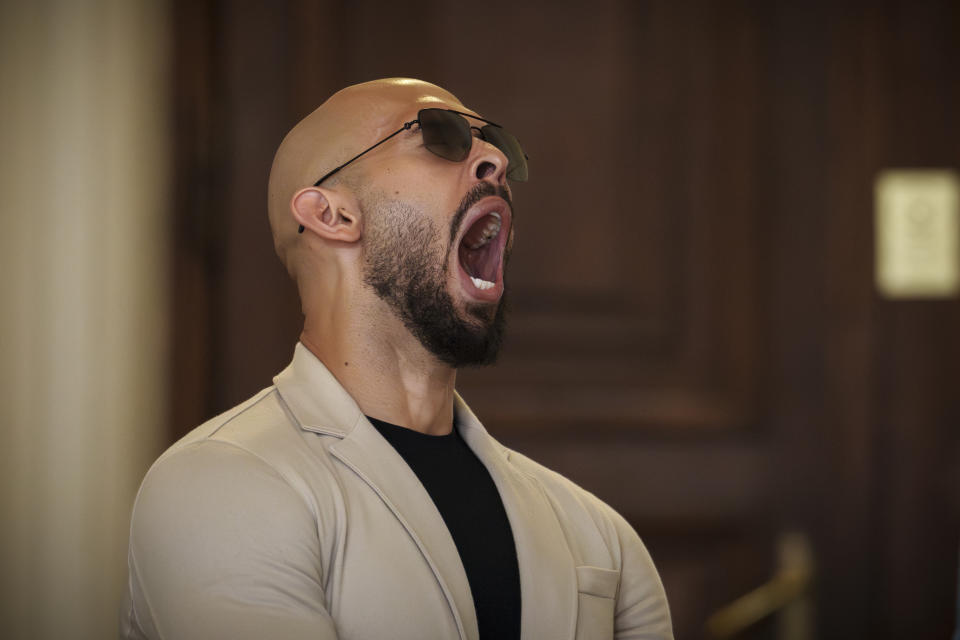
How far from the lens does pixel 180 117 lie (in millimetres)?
1956

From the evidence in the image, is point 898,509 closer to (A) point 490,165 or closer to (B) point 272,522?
(A) point 490,165

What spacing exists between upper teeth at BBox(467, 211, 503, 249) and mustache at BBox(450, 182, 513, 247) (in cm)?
2

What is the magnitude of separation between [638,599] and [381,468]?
28 centimetres

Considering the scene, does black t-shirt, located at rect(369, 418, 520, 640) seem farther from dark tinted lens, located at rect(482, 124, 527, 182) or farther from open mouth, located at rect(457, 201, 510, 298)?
dark tinted lens, located at rect(482, 124, 527, 182)

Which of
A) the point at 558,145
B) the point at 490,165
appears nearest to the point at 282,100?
the point at 558,145

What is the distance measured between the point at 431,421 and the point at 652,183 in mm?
1026

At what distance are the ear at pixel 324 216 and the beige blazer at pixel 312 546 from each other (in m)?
0.11

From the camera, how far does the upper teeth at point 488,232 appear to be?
106 centimetres

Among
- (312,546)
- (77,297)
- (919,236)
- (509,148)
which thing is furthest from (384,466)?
(919,236)

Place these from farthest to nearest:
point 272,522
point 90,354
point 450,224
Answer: point 90,354 → point 450,224 → point 272,522

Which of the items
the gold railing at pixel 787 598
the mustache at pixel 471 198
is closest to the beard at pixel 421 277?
the mustache at pixel 471 198

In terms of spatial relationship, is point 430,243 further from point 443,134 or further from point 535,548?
point 535,548

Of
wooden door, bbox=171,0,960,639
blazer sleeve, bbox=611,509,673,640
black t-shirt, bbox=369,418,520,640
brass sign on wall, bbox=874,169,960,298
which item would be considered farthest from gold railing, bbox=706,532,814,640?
black t-shirt, bbox=369,418,520,640

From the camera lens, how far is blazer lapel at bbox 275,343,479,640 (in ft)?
2.99
